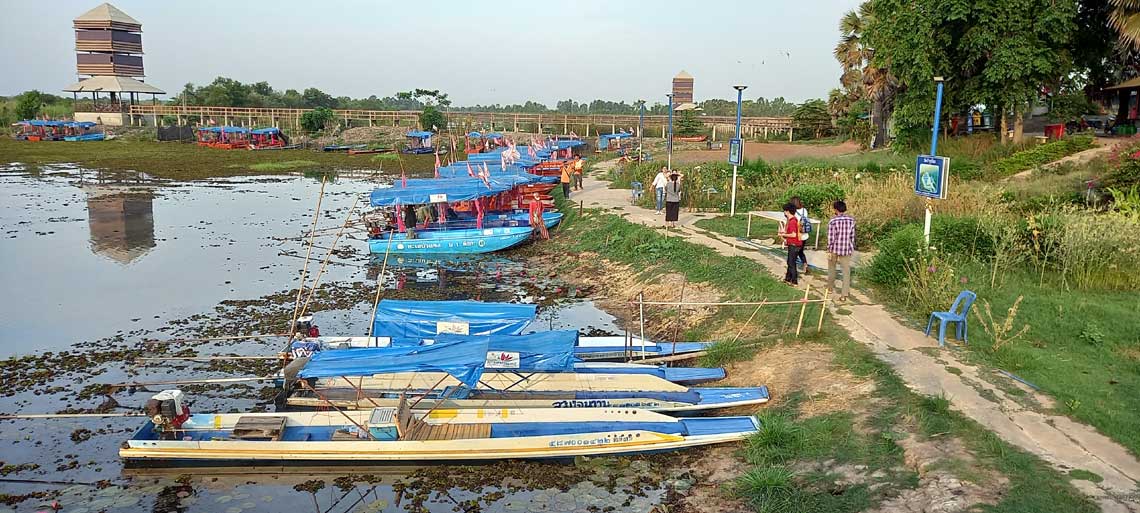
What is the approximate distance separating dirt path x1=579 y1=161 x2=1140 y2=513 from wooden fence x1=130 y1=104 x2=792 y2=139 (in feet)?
183

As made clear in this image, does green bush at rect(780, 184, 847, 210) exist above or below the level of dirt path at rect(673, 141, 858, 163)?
below

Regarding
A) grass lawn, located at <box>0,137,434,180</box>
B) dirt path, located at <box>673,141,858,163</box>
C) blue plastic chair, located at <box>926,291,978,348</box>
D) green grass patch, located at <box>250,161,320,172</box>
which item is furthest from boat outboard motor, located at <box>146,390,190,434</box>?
green grass patch, located at <box>250,161,320,172</box>

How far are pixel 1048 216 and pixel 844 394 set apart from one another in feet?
23.6

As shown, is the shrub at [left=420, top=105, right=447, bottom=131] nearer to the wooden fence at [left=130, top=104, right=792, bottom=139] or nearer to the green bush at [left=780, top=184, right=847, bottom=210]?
the wooden fence at [left=130, top=104, right=792, bottom=139]

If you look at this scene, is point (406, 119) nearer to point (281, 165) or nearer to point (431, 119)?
point (431, 119)

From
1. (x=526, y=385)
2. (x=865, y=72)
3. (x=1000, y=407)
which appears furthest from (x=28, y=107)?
(x=1000, y=407)

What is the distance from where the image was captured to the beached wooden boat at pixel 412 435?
9.62 meters

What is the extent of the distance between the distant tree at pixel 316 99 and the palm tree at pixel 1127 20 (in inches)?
Answer: 3760

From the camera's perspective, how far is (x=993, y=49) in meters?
25.6

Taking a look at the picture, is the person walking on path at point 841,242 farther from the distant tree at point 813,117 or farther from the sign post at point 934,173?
the distant tree at point 813,117

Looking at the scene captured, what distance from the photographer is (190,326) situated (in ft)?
52.0

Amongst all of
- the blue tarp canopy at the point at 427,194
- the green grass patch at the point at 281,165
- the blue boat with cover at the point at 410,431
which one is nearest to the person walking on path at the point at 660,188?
the blue tarp canopy at the point at 427,194

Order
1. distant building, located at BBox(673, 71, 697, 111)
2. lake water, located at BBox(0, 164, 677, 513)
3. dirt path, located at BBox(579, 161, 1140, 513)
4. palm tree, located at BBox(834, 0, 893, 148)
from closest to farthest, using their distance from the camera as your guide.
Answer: dirt path, located at BBox(579, 161, 1140, 513), lake water, located at BBox(0, 164, 677, 513), palm tree, located at BBox(834, 0, 893, 148), distant building, located at BBox(673, 71, 697, 111)

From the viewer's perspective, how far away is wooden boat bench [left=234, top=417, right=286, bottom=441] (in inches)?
391
